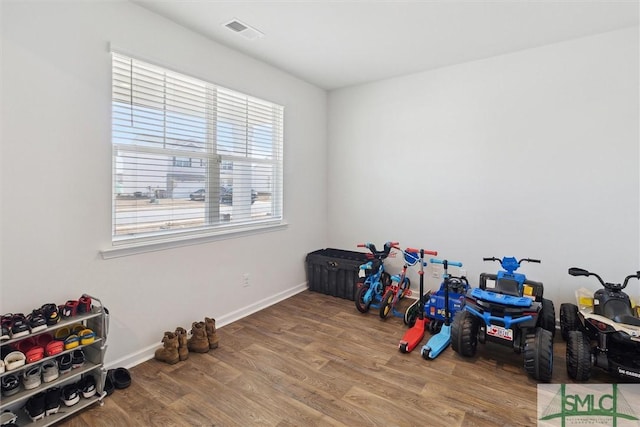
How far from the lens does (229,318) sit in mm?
3172

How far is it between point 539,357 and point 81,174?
3.30m

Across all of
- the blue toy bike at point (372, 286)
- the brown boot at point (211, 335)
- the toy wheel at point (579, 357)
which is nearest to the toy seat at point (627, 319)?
the toy wheel at point (579, 357)

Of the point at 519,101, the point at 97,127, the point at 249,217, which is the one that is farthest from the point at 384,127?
the point at 97,127

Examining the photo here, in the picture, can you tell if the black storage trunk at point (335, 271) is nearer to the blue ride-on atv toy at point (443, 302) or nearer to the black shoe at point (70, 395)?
the blue ride-on atv toy at point (443, 302)

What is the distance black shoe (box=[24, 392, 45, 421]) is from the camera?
176 cm

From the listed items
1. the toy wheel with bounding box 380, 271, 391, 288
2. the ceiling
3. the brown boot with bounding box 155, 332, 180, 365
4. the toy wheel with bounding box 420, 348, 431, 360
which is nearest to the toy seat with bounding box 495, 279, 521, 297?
the toy wheel with bounding box 420, 348, 431, 360

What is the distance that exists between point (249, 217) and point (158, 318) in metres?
1.31

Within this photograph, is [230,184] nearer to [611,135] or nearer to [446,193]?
[446,193]

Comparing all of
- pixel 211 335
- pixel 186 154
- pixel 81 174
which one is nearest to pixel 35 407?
pixel 211 335

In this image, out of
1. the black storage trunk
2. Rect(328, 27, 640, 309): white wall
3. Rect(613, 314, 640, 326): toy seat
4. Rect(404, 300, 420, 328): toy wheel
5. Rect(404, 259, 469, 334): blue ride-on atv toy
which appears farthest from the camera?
the black storage trunk

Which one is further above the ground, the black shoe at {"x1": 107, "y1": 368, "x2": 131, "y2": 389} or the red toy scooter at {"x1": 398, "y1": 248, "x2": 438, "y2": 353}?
the red toy scooter at {"x1": 398, "y1": 248, "x2": 438, "y2": 353}

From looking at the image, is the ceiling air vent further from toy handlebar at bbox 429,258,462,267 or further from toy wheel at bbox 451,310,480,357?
toy wheel at bbox 451,310,480,357

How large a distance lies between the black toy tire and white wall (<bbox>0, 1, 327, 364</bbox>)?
111 inches

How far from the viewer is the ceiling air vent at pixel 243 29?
2.61 meters
